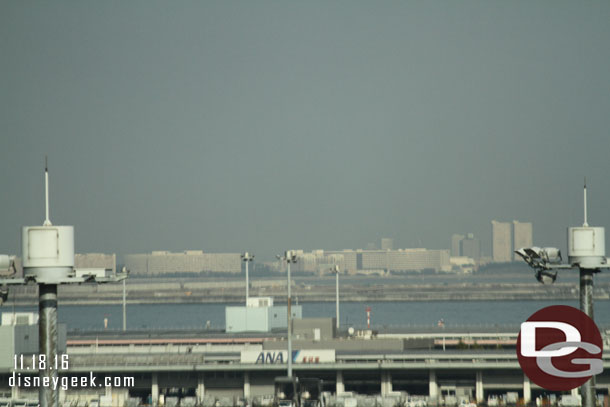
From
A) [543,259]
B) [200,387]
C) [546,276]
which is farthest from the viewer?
[200,387]

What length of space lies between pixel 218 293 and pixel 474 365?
145 m

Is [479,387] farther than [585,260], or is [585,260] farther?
[479,387]

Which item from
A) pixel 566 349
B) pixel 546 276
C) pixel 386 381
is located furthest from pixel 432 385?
pixel 546 276

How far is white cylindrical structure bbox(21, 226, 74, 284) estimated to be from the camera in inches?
287

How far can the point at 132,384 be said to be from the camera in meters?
37.3

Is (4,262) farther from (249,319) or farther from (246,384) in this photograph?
(249,319)

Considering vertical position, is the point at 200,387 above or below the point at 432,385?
below

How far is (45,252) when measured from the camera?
7328 mm

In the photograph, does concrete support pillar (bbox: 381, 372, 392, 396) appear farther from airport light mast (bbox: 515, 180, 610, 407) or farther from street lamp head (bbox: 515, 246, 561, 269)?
street lamp head (bbox: 515, 246, 561, 269)

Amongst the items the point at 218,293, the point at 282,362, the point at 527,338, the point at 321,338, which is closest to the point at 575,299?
the point at 218,293

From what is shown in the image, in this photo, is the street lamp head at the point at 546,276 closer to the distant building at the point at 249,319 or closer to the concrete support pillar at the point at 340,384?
the concrete support pillar at the point at 340,384

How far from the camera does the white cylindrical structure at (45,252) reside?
7301 mm

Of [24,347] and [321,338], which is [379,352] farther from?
[24,347]

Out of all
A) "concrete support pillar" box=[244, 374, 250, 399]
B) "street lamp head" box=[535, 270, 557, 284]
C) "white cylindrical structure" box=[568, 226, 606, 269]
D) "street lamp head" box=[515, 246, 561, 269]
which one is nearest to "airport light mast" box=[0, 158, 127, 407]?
"street lamp head" box=[515, 246, 561, 269]
